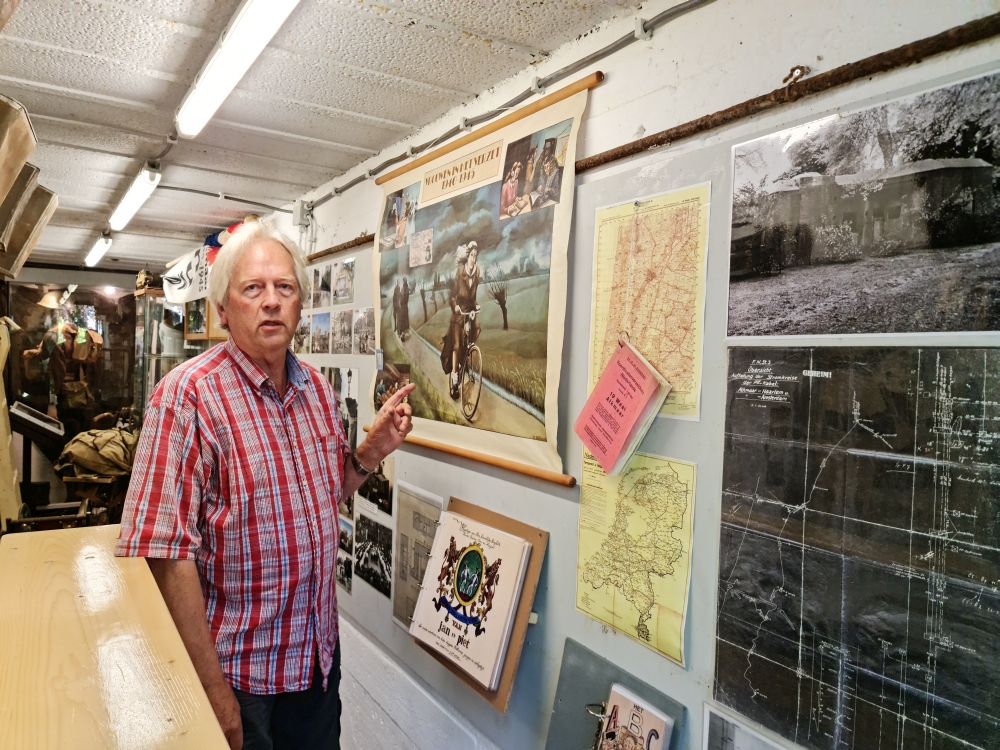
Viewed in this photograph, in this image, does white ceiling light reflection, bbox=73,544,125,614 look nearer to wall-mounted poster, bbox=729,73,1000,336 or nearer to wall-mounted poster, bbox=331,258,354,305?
wall-mounted poster, bbox=729,73,1000,336

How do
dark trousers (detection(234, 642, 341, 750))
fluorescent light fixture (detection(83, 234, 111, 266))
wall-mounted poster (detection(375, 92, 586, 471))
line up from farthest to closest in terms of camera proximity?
fluorescent light fixture (detection(83, 234, 111, 266))
wall-mounted poster (detection(375, 92, 586, 471))
dark trousers (detection(234, 642, 341, 750))

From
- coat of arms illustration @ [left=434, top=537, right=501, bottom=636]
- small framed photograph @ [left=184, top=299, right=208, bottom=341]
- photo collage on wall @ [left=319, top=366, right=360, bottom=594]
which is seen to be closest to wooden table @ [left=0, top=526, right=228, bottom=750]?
coat of arms illustration @ [left=434, top=537, right=501, bottom=636]

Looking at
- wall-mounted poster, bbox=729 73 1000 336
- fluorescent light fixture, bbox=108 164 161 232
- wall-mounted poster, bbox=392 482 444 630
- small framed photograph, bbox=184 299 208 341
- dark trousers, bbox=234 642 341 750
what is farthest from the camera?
small framed photograph, bbox=184 299 208 341

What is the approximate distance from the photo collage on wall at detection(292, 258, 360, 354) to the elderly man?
103cm

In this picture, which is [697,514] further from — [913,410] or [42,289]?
[42,289]

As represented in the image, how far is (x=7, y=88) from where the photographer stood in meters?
2.05

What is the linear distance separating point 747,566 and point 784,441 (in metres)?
0.27

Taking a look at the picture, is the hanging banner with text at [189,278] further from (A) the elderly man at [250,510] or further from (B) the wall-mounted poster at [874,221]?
(B) the wall-mounted poster at [874,221]

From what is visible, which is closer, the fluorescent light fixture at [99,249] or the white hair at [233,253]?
the white hair at [233,253]

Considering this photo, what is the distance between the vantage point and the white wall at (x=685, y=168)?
1.05m

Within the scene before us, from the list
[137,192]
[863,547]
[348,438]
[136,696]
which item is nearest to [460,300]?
[348,438]

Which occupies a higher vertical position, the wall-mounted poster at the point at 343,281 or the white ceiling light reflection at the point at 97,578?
the wall-mounted poster at the point at 343,281

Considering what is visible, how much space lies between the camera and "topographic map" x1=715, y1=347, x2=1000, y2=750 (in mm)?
907

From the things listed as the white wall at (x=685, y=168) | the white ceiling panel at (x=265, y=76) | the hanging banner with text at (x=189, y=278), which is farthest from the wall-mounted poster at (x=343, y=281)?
the hanging banner with text at (x=189, y=278)
